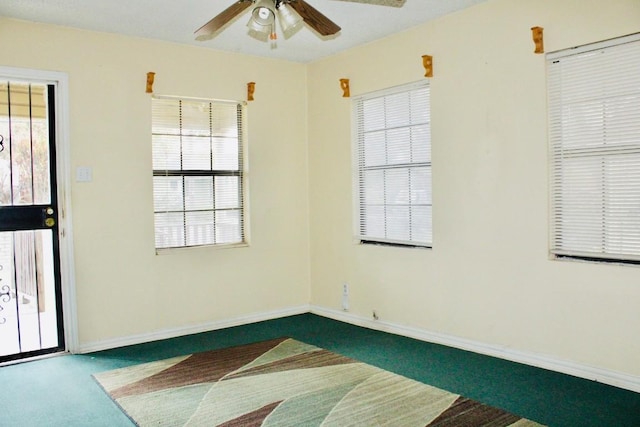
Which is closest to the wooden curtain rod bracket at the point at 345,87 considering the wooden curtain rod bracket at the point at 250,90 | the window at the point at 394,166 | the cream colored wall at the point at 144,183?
the window at the point at 394,166

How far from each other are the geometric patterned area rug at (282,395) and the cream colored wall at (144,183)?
0.77 m

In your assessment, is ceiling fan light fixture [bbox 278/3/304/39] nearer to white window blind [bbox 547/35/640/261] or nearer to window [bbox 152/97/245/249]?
white window blind [bbox 547/35/640/261]

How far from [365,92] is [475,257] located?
1718 millimetres

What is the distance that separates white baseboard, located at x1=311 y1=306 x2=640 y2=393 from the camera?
3.05 metres

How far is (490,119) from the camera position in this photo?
3.62 meters

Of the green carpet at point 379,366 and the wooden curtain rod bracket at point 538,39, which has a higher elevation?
the wooden curtain rod bracket at point 538,39

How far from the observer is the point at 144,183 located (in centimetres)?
427

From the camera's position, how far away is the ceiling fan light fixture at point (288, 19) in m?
2.61

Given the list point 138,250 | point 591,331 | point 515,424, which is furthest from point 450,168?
point 138,250

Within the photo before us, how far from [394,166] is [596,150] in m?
1.59

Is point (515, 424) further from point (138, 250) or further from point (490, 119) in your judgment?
point (138, 250)

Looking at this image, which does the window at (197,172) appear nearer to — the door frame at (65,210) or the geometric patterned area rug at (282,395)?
the door frame at (65,210)

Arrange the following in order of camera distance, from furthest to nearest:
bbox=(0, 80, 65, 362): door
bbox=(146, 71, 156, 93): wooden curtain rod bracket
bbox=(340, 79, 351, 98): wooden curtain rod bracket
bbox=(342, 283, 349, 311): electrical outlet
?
bbox=(342, 283, 349, 311): electrical outlet
bbox=(340, 79, 351, 98): wooden curtain rod bracket
bbox=(146, 71, 156, 93): wooden curtain rod bracket
bbox=(0, 80, 65, 362): door

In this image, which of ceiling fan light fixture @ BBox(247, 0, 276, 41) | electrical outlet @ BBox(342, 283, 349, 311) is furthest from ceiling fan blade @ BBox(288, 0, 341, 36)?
electrical outlet @ BBox(342, 283, 349, 311)
